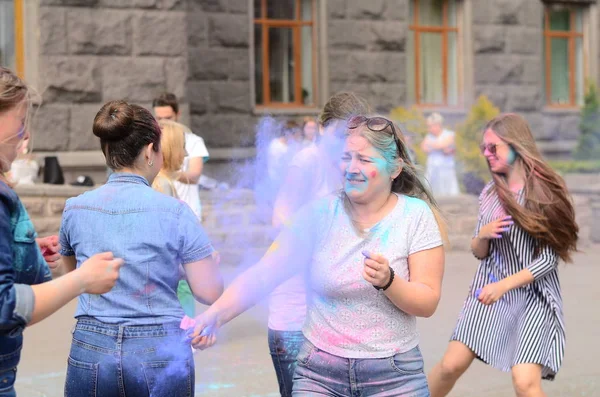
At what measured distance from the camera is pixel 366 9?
1633 centimetres

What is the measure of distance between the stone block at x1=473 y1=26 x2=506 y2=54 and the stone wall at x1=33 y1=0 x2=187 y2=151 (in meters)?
7.36

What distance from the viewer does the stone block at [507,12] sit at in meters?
17.8

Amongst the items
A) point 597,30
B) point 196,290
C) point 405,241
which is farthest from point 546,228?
point 597,30

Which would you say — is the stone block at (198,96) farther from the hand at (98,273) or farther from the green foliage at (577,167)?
the hand at (98,273)

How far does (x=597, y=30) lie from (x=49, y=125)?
12126 mm

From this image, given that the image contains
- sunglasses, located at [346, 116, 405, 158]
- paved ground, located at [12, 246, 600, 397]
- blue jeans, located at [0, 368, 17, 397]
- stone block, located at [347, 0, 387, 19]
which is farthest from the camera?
stone block, located at [347, 0, 387, 19]

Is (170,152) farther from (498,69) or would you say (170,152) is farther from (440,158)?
(498,69)

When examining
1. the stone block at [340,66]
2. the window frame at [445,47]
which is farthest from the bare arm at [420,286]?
the window frame at [445,47]

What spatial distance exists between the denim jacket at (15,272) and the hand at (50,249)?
15.9 inches

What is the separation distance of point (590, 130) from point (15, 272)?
16910 mm

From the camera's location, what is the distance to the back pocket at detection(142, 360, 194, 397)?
3320 mm

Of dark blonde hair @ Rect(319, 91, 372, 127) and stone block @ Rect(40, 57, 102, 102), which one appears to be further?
stone block @ Rect(40, 57, 102, 102)

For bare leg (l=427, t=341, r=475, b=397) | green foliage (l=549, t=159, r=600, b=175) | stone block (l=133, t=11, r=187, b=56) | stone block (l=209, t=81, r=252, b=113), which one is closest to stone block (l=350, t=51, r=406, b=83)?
stone block (l=209, t=81, r=252, b=113)

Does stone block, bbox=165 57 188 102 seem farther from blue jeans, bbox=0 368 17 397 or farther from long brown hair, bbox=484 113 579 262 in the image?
blue jeans, bbox=0 368 17 397
